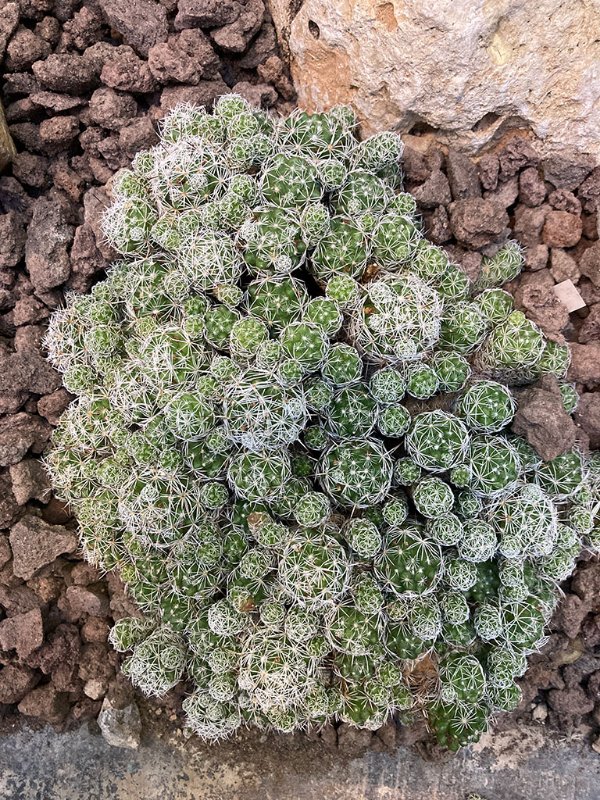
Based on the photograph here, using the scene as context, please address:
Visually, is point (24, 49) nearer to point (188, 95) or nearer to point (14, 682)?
point (188, 95)

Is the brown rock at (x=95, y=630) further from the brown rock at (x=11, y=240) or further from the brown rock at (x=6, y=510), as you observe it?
the brown rock at (x=11, y=240)

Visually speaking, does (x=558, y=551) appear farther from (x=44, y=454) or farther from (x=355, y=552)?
(x=44, y=454)

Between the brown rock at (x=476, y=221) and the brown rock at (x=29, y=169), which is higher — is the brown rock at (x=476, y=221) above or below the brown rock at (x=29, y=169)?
above

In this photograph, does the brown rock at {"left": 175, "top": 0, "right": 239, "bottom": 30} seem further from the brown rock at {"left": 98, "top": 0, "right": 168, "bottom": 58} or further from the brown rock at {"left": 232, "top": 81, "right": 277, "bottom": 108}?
the brown rock at {"left": 232, "top": 81, "right": 277, "bottom": 108}

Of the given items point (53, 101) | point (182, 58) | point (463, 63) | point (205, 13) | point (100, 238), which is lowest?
point (100, 238)

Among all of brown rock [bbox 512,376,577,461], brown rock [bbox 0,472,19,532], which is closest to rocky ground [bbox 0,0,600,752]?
brown rock [bbox 0,472,19,532]

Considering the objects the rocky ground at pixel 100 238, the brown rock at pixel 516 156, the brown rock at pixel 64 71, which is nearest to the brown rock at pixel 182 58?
the rocky ground at pixel 100 238

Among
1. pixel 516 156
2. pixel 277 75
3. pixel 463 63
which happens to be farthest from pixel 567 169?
pixel 277 75
